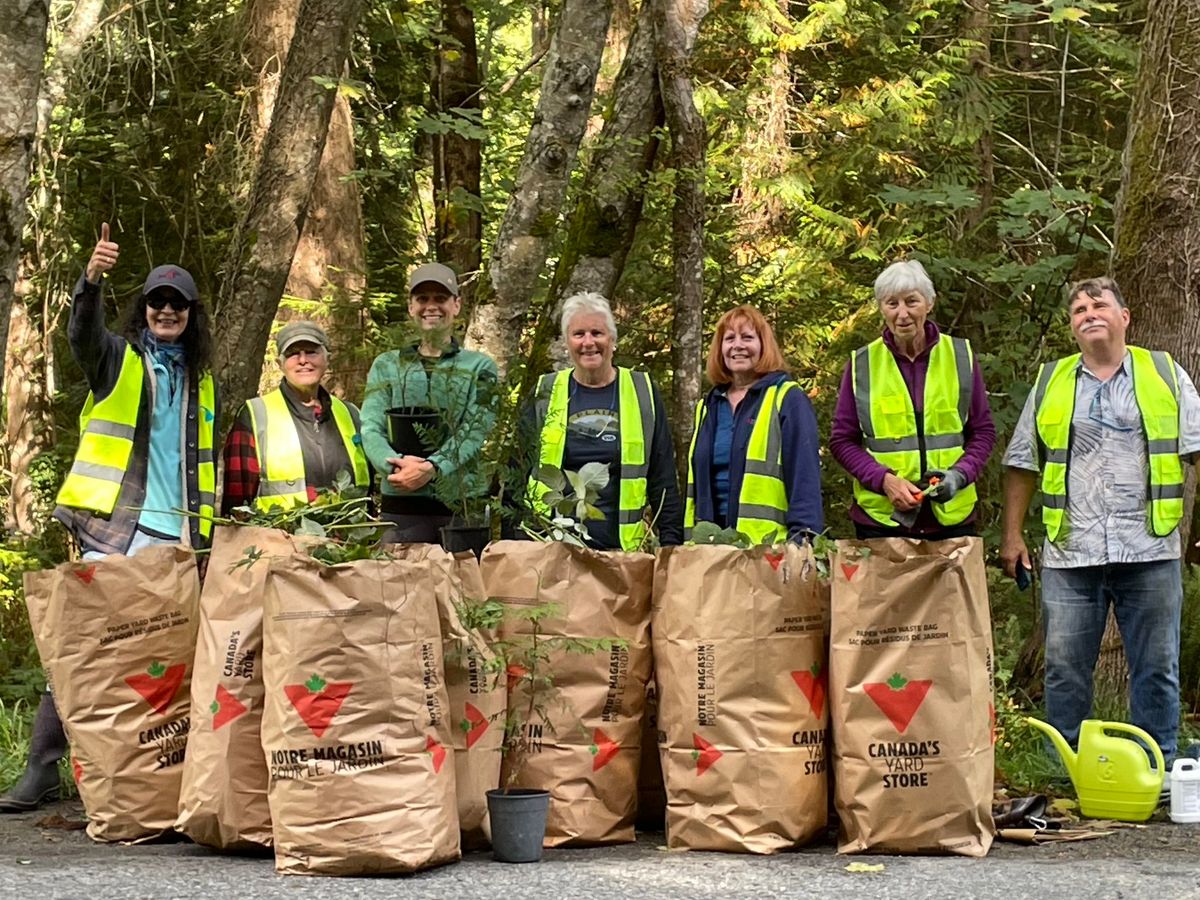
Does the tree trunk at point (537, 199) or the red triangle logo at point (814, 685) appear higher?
the tree trunk at point (537, 199)

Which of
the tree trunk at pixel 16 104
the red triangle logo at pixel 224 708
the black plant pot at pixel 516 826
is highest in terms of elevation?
the tree trunk at pixel 16 104

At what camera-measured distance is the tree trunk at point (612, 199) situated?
26.5 ft

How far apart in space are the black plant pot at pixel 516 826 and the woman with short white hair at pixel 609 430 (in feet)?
4.03

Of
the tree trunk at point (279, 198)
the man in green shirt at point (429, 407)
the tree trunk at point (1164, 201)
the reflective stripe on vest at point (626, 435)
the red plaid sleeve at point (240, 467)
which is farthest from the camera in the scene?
the tree trunk at point (279, 198)

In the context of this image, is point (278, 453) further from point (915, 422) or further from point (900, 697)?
point (900, 697)

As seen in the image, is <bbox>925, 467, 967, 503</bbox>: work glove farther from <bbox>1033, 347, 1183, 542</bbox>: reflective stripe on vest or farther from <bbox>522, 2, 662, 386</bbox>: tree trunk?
<bbox>522, 2, 662, 386</bbox>: tree trunk

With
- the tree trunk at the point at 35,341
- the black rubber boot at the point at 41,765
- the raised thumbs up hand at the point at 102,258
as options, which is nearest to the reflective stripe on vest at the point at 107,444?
the raised thumbs up hand at the point at 102,258

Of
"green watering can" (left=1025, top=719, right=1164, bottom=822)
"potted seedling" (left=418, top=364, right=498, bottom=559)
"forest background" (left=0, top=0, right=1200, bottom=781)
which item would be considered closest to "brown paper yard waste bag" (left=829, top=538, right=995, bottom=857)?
"green watering can" (left=1025, top=719, right=1164, bottom=822)

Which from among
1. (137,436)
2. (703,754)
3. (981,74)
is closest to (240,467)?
(137,436)

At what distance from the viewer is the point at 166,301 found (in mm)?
5598

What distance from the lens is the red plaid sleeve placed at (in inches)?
230

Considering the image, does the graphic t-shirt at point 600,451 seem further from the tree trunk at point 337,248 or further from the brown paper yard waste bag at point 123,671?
the tree trunk at point 337,248

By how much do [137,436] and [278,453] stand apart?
1.67 ft

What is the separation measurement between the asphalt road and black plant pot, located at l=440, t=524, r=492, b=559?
99 centimetres
